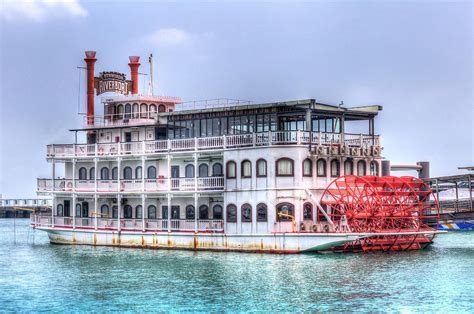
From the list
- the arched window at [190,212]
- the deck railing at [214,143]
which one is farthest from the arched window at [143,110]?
the arched window at [190,212]

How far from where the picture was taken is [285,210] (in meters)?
44.7

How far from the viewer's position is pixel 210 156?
4859cm

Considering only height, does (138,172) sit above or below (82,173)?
below

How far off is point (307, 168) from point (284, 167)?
3.95 ft

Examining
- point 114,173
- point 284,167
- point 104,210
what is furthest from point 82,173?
point 284,167

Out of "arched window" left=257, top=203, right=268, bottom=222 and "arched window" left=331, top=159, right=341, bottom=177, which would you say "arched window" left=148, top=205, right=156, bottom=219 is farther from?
"arched window" left=331, top=159, right=341, bottom=177

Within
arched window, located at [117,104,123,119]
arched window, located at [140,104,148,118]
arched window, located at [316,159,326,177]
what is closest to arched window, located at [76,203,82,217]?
arched window, located at [117,104,123,119]

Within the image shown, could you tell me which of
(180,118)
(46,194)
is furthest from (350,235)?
(46,194)

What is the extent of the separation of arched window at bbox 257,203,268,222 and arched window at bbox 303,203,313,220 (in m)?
1.88

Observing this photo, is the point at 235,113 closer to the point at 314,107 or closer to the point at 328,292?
the point at 314,107

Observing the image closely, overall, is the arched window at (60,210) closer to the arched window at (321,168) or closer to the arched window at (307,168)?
the arched window at (307,168)

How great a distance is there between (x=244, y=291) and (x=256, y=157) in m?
12.3

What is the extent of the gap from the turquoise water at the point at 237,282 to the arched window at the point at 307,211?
8.23 feet

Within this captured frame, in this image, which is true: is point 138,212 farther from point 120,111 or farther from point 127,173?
point 120,111
